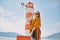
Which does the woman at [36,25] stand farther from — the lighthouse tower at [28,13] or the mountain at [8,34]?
the mountain at [8,34]

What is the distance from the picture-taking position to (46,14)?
1426 mm

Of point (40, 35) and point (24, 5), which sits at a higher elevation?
point (24, 5)

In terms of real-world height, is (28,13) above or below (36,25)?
above

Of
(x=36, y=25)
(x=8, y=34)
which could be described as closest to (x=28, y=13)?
(x=36, y=25)

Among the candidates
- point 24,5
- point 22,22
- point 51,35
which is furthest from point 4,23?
point 51,35

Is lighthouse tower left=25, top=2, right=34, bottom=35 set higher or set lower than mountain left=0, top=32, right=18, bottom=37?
higher

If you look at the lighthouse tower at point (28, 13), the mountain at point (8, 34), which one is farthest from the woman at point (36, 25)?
the mountain at point (8, 34)

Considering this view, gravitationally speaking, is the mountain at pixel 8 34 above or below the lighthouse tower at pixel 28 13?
below

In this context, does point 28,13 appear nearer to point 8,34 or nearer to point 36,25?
point 36,25

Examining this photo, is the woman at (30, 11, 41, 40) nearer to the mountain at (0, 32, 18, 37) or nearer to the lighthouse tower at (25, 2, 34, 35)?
the lighthouse tower at (25, 2, 34, 35)

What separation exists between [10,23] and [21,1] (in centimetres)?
29

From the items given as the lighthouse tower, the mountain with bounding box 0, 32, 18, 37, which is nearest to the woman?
the lighthouse tower

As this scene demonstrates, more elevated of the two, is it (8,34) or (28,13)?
(28,13)

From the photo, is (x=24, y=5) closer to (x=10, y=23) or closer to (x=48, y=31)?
(x=10, y=23)
